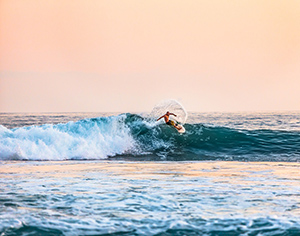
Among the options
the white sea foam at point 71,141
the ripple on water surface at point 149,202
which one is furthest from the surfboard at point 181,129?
the ripple on water surface at point 149,202

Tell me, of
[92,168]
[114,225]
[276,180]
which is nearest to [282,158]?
[276,180]

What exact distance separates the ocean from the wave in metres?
0.06

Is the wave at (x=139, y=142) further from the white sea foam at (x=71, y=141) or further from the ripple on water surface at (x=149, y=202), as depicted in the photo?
the ripple on water surface at (x=149, y=202)

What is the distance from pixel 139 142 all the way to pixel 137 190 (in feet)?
33.6

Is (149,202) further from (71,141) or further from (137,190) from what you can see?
(71,141)

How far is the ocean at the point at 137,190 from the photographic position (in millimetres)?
5684

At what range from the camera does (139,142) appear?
1831 cm

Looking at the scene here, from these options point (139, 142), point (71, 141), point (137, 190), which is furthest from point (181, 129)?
point (137, 190)

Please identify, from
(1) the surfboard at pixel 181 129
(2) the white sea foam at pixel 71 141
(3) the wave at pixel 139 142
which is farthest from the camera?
(1) the surfboard at pixel 181 129

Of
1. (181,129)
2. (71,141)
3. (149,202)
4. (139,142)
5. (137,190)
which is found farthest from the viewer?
(181,129)

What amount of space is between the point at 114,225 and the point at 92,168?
247 inches

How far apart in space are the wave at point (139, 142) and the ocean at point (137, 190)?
0.06 meters

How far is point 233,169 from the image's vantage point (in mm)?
11602

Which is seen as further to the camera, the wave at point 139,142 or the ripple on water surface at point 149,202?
the wave at point 139,142
